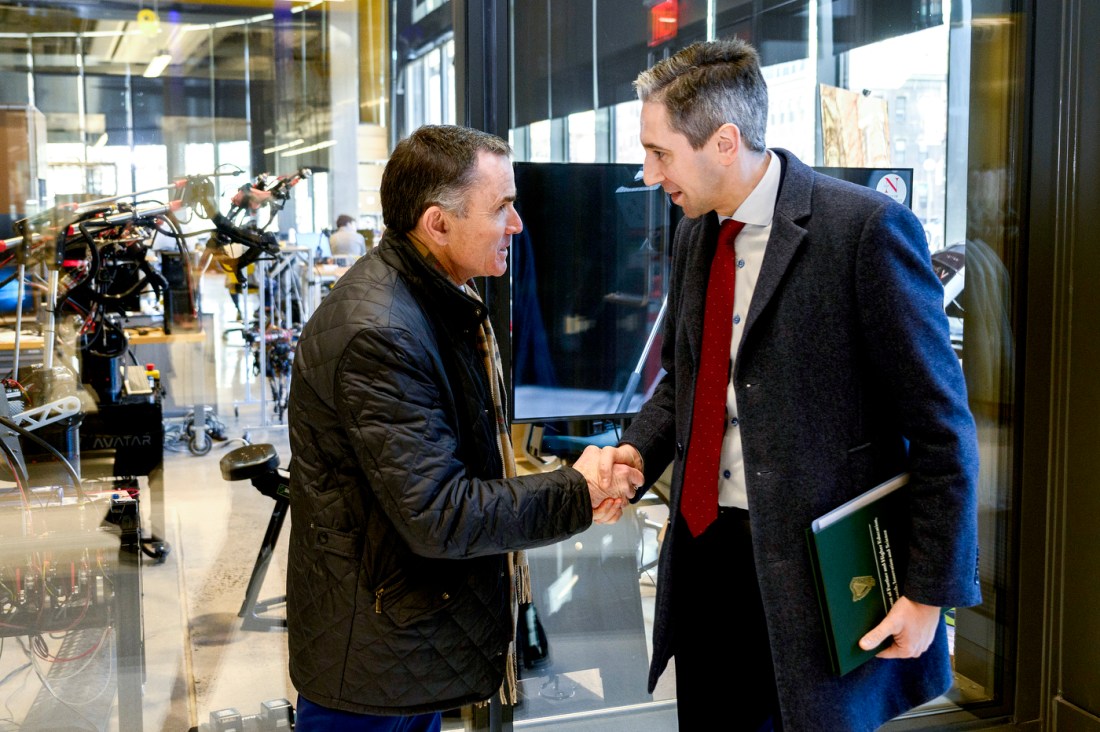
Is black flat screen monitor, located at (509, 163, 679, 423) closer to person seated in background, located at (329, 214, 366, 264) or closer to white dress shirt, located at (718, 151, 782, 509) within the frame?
person seated in background, located at (329, 214, 366, 264)

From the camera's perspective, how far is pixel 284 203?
2566mm

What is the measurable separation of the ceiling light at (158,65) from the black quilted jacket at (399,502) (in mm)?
1068

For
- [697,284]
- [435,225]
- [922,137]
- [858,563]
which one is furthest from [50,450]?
[922,137]

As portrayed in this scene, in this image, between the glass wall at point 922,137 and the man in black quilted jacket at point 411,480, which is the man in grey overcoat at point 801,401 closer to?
the man in black quilted jacket at point 411,480

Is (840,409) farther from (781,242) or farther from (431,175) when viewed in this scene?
(431,175)

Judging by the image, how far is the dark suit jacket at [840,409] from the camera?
1.49m

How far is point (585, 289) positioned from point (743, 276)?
95 centimetres

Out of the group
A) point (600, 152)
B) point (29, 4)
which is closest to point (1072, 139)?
point (600, 152)

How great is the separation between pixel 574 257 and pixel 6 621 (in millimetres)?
1545

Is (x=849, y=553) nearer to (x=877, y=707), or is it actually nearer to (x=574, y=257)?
(x=877, y=707)

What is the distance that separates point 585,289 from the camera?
8.47 ft

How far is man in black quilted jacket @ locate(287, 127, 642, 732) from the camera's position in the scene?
150cm

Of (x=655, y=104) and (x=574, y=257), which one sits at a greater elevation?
(x=655, y=104)

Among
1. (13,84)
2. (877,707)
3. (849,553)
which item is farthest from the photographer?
(13,84)
